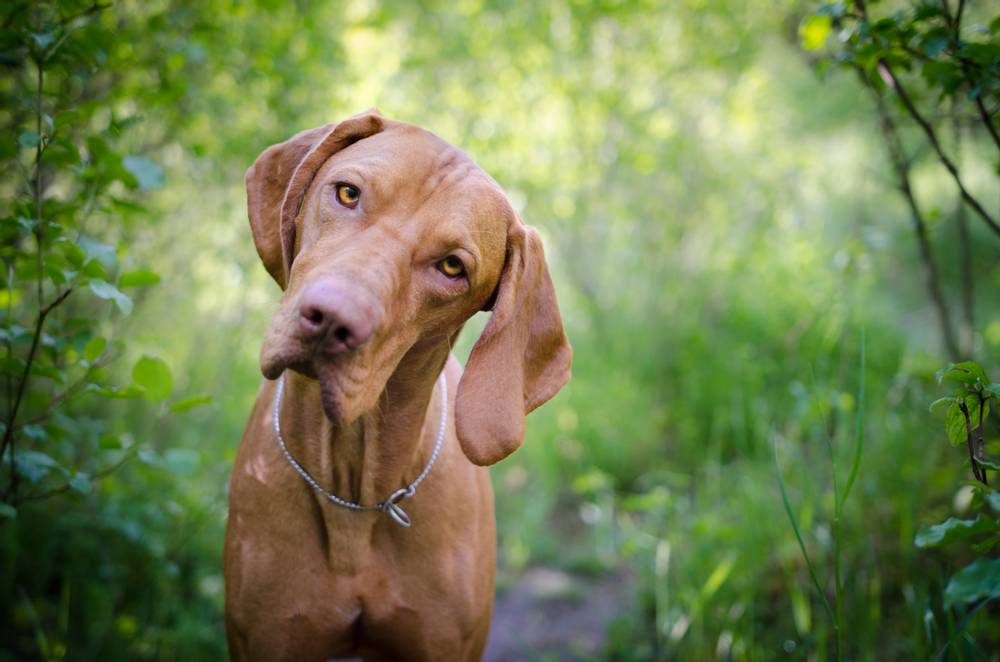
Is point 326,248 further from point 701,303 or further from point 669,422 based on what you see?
point 701,303

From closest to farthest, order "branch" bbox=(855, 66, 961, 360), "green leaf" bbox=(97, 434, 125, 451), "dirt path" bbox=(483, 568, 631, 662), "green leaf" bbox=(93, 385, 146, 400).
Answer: "green leaf" bbox=(93, 385, 146, 400), "green leaf" bbox=(97, 434, 125, 451), "branch" bbox=(855, 66, 961, 360), "dirt path" bbox=(483, 568, 631, 662)

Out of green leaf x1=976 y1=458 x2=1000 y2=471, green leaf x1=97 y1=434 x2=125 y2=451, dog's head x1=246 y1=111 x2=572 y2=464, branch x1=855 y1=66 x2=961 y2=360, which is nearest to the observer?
green leaf x1=976 y1=458 x2=1000 y2=471

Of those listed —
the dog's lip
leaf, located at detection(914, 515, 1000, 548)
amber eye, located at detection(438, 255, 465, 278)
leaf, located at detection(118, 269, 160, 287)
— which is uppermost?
leaf, located at detection(118, 269, 160, 287)

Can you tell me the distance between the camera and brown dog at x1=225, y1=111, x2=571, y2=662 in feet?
6.39

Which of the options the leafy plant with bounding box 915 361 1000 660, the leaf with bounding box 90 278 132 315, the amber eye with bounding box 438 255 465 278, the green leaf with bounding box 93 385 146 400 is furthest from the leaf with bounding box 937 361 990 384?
the green leaf with bounding box 93 385 146 400

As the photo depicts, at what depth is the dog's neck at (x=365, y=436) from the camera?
7.15ft

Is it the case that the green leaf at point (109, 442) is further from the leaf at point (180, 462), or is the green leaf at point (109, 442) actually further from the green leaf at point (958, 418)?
the green leaf at point (958, 418)

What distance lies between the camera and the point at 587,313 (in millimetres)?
6082

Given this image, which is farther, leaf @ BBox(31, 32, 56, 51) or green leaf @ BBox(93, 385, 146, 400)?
green leaf @ BBox(93, 385, 146, 400)

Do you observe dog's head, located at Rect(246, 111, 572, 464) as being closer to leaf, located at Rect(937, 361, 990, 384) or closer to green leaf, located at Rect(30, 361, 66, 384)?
green leaf, located at Rect(30, 361, 66, 384)

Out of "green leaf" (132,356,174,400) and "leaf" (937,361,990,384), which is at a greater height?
"green leaf" (132,356,174,400)

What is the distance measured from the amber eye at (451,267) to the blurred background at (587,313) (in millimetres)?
790

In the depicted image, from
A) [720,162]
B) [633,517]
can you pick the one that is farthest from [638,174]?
[633,517]

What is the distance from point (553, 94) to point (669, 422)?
2521 mm
